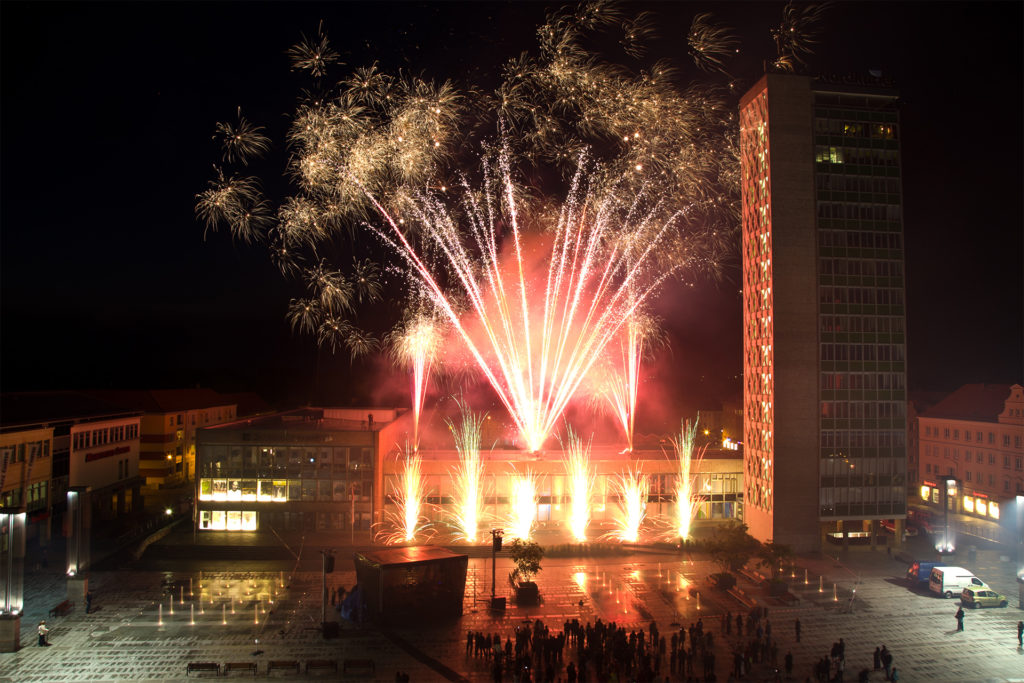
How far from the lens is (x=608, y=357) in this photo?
144ft

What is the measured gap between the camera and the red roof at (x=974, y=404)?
141ft

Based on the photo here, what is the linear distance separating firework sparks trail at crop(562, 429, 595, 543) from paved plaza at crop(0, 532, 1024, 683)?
4.00 metres

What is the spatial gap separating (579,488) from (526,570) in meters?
10.6

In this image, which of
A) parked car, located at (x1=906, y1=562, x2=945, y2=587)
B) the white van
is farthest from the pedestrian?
parked car, located at (x1=906, y1=562, x2=945, y2=587)

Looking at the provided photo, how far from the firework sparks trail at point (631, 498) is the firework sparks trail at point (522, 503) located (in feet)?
14.7

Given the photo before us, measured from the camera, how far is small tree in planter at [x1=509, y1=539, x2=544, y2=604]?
25.2 meters

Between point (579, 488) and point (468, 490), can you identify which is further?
point (579, 488)

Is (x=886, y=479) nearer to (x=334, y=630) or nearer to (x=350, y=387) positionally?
(x=334, y=630)

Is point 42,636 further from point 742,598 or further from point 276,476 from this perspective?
point 742,598

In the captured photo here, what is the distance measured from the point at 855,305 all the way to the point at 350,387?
6261 cm

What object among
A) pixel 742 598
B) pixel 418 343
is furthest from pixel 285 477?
pixel 742 598

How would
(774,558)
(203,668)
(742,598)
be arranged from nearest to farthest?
(203,668), (742,598), (774,558)

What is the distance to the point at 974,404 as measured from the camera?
148 feet

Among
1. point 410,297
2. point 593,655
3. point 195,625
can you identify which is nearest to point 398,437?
point 410,297
